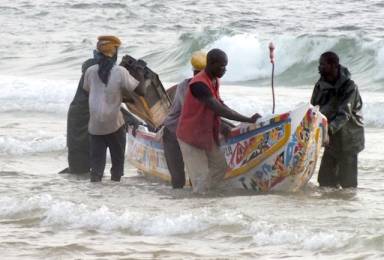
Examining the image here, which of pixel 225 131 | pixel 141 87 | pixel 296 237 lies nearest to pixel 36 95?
pixel 141 87

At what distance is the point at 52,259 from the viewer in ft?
24.4

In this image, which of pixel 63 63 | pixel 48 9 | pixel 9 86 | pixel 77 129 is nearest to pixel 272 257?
pixel 77 129

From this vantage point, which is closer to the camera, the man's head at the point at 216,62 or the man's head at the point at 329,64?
the man's head at the point at 216,62

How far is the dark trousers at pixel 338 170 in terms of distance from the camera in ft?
30.4

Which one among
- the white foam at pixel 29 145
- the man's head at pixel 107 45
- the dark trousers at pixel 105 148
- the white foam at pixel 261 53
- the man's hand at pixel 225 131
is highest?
the man's head at pixel 107 45

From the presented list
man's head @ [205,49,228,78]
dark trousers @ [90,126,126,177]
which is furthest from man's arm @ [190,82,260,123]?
dark trousers @ [90,126,126,177]

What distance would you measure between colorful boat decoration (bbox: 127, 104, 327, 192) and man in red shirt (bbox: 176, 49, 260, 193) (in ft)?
0.77

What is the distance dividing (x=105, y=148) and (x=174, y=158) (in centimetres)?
71

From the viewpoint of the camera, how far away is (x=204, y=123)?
8852 millimetres

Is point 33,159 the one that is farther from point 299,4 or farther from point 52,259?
point 299,4

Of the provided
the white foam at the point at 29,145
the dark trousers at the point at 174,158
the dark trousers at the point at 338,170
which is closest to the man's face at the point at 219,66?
the dark trousers at the point at 174,158

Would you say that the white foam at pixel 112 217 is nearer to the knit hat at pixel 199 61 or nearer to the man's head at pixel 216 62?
the man's head at pixel 216 62

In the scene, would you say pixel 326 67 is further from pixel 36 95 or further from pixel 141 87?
pixel 36 95

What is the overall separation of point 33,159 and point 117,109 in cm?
416
